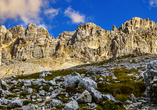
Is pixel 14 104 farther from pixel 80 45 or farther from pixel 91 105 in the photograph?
pixel 80 45

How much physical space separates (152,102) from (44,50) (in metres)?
172

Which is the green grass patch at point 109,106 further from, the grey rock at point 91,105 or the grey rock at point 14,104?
the grey rock at point 14,104

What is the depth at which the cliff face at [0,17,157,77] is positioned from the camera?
556 feet

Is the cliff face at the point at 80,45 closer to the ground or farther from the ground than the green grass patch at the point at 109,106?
farther from the ground

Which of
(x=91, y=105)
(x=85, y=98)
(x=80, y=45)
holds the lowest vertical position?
(x=91, y=105)

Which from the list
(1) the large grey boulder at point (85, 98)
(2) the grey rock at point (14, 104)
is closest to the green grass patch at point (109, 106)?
(1) the large grey boulder at point (85, 98)

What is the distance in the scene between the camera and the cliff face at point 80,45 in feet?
556

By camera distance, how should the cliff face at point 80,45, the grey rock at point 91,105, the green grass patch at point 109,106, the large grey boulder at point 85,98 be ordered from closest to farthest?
the green grass patch at point 109,106 < the grey rock at point 91,105 < the large grey boulder at point 85,98 < the cliff face at point 80,45

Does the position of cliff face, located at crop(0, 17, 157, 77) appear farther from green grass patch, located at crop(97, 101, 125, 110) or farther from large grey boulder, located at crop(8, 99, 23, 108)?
large grey boulder, located at crop(8, 99, 23, 108)

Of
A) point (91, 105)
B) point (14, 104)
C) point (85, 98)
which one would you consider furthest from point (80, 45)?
point (14, 104)

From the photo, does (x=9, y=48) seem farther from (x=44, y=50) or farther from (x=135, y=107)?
(x=135, y=107)

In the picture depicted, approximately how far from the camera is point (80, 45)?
178250 millimetres

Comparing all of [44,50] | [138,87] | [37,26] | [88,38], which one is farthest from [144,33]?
[138,87]

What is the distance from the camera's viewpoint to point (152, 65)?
37.0 feet
